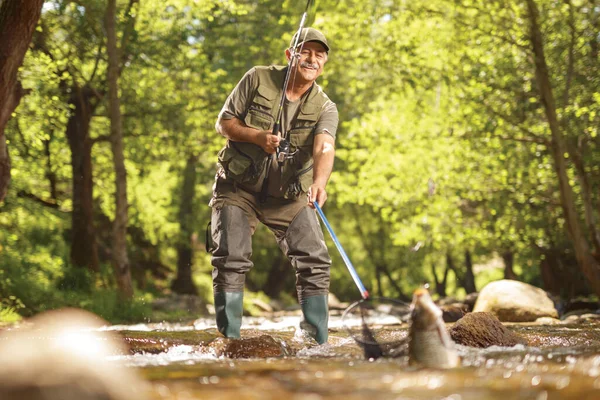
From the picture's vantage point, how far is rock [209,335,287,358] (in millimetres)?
5098

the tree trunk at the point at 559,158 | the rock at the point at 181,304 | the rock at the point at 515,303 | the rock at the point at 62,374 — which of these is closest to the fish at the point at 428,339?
the rock at the point at 62,374

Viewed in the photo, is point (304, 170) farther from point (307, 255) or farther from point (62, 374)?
point (62, 374)

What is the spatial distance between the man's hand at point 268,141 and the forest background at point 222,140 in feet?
15.2

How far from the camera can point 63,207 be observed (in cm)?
1972

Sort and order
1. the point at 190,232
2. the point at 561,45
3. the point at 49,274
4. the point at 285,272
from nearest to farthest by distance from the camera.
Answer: the point at 561,45
the point at 49,274
the point at 190,232
the point at 285,272

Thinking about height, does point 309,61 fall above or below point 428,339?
above

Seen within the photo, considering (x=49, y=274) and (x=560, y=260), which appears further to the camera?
(x=560, y=260)

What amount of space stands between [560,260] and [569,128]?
6978 millimetres

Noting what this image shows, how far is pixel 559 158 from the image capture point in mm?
12555

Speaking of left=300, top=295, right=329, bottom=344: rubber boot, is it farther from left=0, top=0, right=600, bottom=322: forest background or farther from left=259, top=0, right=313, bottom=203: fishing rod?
left=0, top=0, right=600, bottom=322: forest background

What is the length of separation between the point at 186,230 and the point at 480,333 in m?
16.0

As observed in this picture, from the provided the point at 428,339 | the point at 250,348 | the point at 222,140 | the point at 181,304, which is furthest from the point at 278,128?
the point at 222,140

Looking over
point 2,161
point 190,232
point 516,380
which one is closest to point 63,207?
point 190,232

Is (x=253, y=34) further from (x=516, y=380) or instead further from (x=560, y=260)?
(x=516, y=380)
